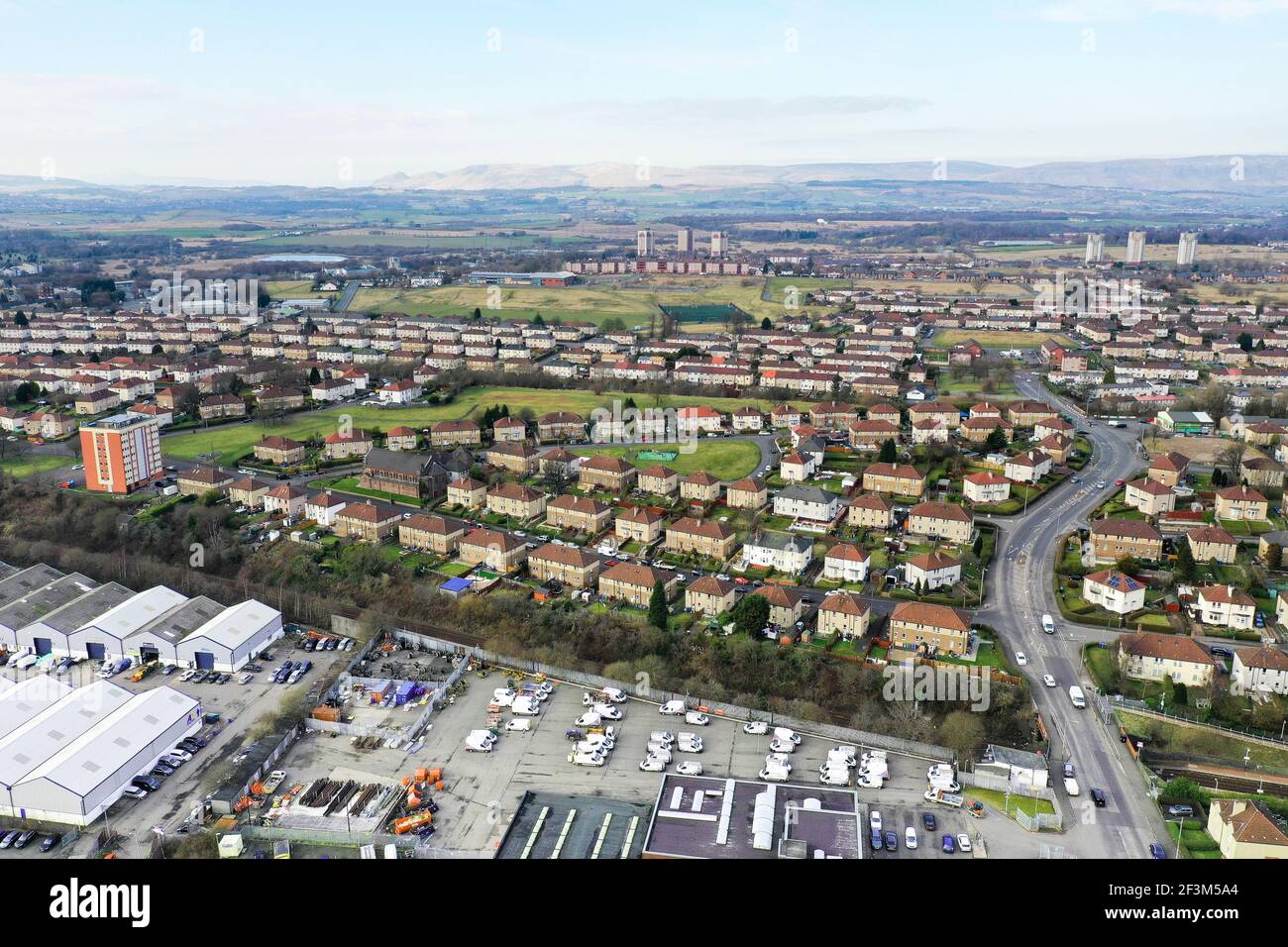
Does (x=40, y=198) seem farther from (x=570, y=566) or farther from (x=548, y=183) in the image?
(x=570, y=566)

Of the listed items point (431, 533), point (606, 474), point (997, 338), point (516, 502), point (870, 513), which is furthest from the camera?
point (997, 338)

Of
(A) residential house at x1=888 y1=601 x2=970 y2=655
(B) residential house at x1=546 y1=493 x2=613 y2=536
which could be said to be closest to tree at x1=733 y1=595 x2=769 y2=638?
(A) residential house at x1=888 y1=601 x2=970 y2=655

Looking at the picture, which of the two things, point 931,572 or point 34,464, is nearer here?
point 931,572

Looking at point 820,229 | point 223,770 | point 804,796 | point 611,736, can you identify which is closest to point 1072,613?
point 804,796

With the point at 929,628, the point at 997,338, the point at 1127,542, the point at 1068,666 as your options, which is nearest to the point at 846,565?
the point at 929,628

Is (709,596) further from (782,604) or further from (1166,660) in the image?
(1166,660)

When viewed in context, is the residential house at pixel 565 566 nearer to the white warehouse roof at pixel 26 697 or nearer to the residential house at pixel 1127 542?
the white warehouse roof at pixel 26 697

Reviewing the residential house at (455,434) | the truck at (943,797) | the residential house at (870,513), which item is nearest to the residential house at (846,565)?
the residential house at (870,513)
